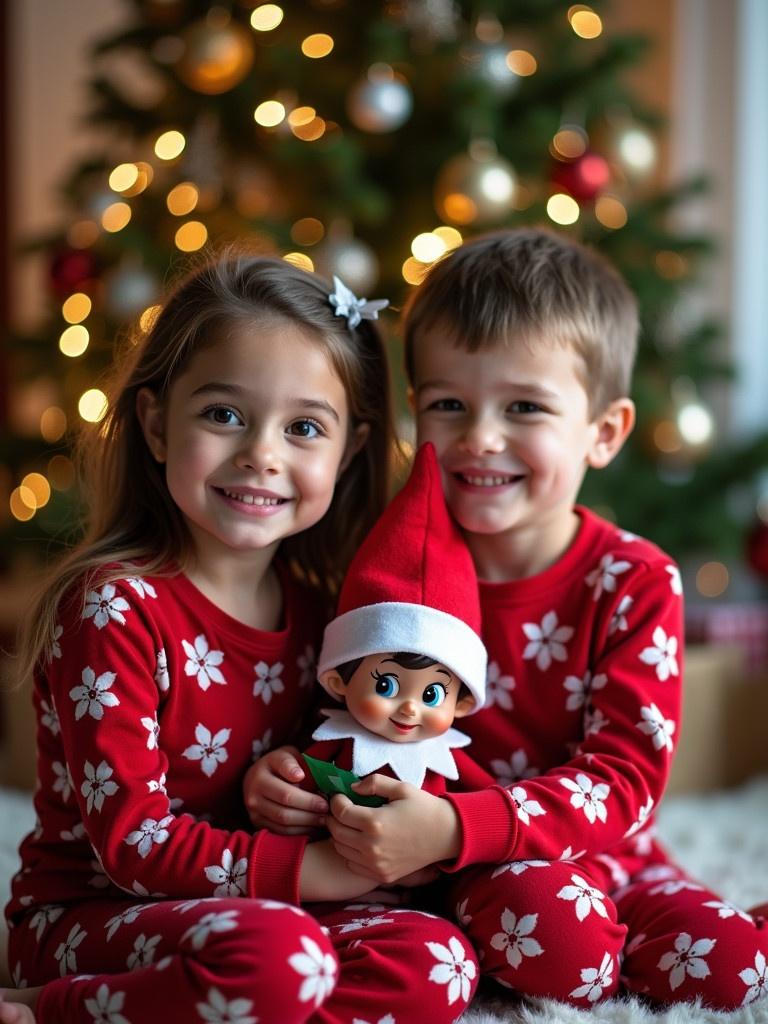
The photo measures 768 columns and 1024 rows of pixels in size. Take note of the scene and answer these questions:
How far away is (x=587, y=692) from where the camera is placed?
1.31 meters

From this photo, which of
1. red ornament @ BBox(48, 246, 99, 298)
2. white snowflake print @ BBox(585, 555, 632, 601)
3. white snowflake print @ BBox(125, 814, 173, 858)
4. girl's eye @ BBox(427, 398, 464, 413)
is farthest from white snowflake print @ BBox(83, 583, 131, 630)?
red ornament @ BBox(48, 246, 99, 298)

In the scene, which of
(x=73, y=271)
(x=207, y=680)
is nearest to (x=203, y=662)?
(x=207, y=680)

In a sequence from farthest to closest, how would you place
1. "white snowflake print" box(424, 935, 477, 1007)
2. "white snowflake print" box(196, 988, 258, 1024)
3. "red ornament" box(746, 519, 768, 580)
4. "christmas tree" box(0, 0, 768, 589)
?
1. "red ornament" box(746, 519, 768, 580)
2. "christmas tree" box(0, 0, 768, 589)
3. "white snowflake print" box(424, 935, 477, 1007)
4. "white snowflake print" box(196, 988, 258, 1024)

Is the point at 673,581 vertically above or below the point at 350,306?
below

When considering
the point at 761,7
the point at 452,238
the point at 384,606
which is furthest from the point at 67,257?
the point at 761,7

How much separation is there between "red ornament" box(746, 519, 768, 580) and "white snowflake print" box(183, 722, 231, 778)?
157 centimetres

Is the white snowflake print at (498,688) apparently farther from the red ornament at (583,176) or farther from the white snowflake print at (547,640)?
the red ornament at (583,176)

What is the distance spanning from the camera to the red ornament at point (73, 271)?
7.72 feet

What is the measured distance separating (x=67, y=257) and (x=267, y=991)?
176 centimetres

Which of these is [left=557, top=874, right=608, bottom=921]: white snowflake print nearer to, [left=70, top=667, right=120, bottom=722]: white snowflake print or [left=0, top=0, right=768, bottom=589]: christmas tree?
[left=70, top=667, right=120, bottom=722]: white snowflake print

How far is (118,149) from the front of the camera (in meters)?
2.60

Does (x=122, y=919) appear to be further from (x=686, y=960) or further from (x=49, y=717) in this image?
(x=686, y=960)

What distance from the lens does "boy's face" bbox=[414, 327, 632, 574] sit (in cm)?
129

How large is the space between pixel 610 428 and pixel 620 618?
259 millimetres
